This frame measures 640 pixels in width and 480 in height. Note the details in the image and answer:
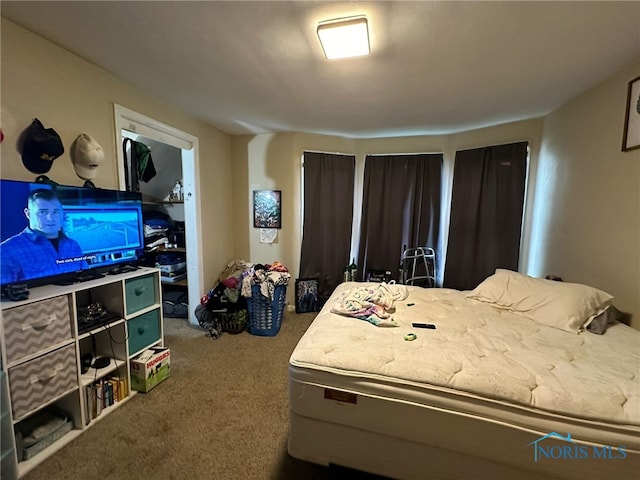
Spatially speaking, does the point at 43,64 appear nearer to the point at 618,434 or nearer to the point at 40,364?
the point at 40,364

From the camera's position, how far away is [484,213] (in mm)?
3199

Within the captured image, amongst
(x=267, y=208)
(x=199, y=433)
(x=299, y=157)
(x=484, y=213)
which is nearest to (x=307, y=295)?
(x=267, y=208)

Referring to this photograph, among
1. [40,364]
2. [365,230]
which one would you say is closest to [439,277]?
[365,230]

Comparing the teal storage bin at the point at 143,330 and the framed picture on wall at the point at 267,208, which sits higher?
the framed picture on wall at the point at 267,208

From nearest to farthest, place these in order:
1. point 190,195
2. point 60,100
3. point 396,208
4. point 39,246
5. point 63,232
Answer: point 39,246 → point 63,232 → point 60,100 → point 190,195 → point 396,208

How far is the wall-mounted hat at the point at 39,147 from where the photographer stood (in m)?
1.52

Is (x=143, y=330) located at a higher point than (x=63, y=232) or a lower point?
lower

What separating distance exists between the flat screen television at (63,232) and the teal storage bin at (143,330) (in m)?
0.41

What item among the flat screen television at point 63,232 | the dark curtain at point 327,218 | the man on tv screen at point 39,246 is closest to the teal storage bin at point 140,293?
the flat screen television at point 63,232

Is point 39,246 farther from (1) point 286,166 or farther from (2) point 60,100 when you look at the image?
(1) point 286,166

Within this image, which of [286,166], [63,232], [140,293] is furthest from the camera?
[286,166]

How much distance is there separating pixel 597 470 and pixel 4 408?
248 cm

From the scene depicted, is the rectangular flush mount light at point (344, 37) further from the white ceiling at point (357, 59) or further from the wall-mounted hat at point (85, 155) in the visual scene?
the wall-mounted hat at point (85, 155)

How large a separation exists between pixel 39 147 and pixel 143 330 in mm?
1318
